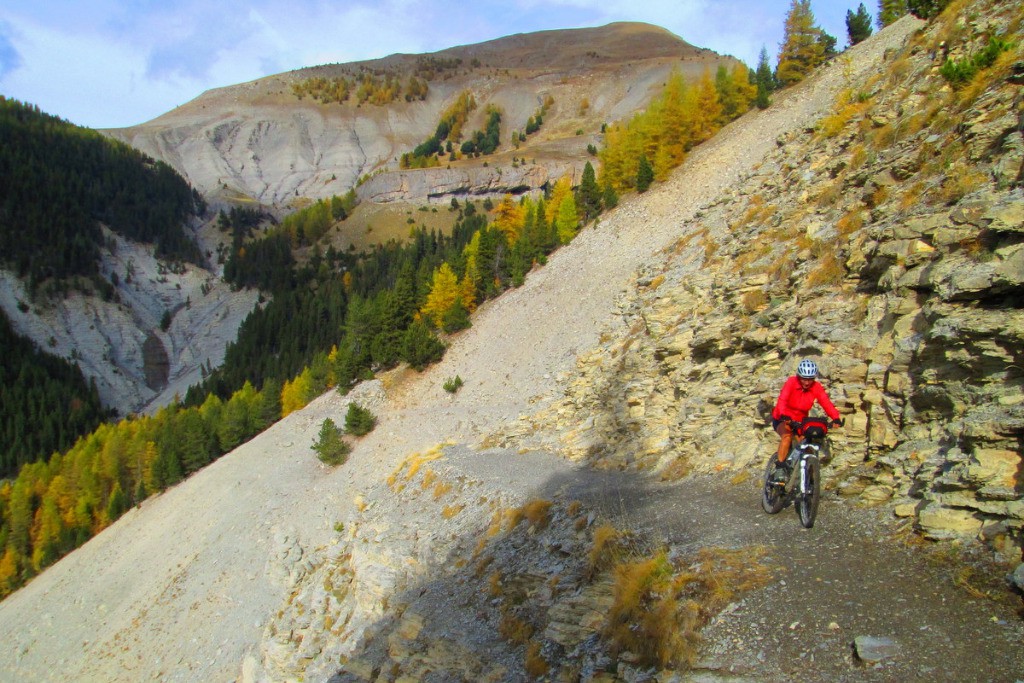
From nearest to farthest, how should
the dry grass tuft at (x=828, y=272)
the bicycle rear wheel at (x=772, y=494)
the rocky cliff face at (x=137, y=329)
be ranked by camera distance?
the bicycle rear wheel at (x=772, y=494) → the dry grass tuft at (x=828, y=272) → the rocky cliff face at (x=137, y=329)

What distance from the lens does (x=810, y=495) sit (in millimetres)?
7797

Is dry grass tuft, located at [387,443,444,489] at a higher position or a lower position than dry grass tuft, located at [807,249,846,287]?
lower

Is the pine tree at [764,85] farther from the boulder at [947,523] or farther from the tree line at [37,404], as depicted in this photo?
the tree line at [37,404]

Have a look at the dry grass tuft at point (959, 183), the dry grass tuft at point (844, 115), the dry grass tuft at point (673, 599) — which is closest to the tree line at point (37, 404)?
the dry grass tuft at point (844, 115)

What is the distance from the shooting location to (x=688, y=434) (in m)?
14.0

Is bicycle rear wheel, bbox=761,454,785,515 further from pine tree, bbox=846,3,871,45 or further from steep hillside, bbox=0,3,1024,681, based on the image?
pine tree, bbox=846,3,871,45

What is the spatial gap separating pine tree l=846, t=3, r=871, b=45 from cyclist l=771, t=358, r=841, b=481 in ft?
186

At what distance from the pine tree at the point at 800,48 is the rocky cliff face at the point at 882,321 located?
31228mm

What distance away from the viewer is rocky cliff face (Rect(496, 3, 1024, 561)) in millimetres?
7578

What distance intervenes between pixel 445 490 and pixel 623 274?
831 inches

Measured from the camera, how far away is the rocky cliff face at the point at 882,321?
7578 mm

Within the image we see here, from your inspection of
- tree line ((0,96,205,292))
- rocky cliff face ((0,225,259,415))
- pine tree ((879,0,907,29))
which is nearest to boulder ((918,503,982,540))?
pine tree ((879,0,907,29))

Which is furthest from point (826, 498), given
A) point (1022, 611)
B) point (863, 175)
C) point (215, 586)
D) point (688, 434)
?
point (215, 586)

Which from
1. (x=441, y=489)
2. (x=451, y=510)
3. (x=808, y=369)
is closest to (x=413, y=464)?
(x=441, y=489)
